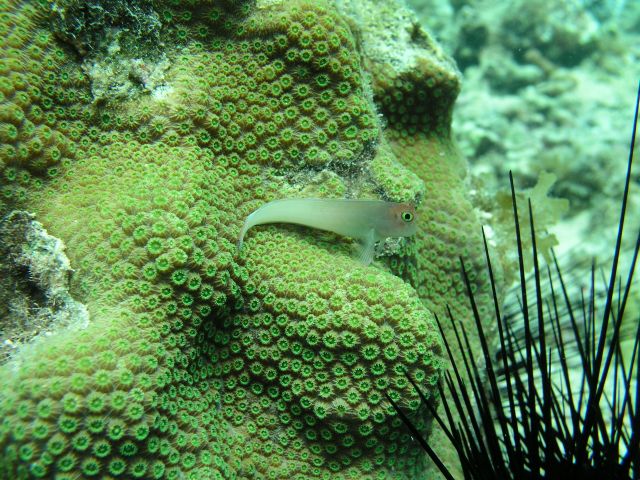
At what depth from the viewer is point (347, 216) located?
3289mm

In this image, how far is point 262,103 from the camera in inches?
135

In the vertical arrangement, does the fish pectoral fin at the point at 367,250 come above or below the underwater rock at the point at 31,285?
above

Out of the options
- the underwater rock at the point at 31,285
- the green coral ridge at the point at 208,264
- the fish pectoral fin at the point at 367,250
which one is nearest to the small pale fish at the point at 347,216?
the fish pectoral fin at the point at 367,250

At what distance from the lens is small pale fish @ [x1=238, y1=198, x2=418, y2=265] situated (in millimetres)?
3197

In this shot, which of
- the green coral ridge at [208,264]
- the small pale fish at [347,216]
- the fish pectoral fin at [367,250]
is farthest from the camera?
the fish pectoral fin at [367,250]

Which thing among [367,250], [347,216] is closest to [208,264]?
[347,216]

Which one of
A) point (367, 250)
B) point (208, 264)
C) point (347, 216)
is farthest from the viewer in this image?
point (367, 250)

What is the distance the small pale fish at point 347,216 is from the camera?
3.20m

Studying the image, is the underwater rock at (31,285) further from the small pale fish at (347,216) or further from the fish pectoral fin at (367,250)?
the fish pectoral fin at (367,250)

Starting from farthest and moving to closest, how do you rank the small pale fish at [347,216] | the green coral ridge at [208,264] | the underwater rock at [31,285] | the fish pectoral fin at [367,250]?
the fish pectoral fin at [367,250], the small pale fish at [347,216], the underwater rock at [31,285], the green coral ridge at [208,264]

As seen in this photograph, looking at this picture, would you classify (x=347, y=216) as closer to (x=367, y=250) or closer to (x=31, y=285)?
(x=367, y=250)

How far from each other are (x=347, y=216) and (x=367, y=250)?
33 centimetres

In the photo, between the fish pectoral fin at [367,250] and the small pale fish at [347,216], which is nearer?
the small pale fish at [347,216]

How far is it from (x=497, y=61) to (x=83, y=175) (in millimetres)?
10292
